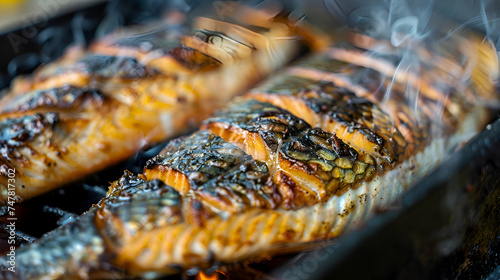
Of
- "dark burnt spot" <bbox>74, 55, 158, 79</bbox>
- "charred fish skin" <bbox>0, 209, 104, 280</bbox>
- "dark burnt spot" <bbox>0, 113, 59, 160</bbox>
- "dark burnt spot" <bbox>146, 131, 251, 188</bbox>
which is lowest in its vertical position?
"charred fish skin" <bbox>0, 209, 104, 280</bbox>

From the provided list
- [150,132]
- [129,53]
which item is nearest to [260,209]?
[150,132]

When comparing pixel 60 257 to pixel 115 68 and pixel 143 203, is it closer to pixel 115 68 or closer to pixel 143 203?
pixel 143 203

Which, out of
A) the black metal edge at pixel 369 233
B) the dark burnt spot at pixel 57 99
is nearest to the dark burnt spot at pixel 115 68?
the dark burnt spot at pixel 57 99

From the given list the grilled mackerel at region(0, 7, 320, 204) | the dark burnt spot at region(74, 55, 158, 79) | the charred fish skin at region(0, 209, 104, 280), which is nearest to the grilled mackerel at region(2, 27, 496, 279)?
the charred fish skin at region(0, 209, 104, 280)

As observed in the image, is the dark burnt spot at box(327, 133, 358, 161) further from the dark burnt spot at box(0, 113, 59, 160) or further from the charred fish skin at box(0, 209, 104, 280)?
the dark burnt spot at box(0, 113, 59, 160)

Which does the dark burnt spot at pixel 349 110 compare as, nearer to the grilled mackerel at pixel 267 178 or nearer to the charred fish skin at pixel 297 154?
the grilled mackerel at pixel 267 178

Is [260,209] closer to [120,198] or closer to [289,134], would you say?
[289,134]
